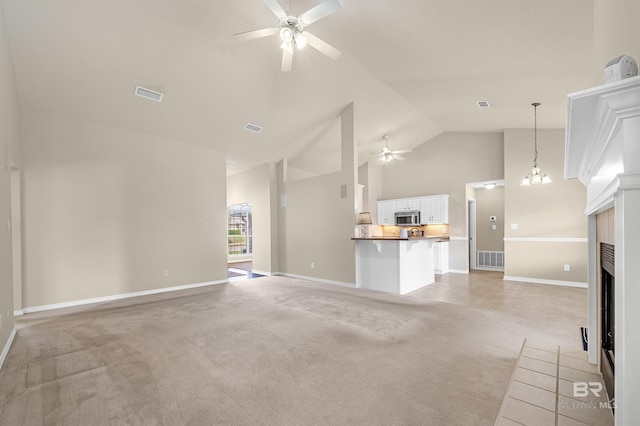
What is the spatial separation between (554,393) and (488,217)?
23.8 feet

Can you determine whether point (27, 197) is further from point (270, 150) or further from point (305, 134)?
point (305, 134)

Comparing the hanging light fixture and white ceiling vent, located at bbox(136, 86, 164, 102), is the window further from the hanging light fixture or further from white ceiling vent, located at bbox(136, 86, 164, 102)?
the hanging light fixture

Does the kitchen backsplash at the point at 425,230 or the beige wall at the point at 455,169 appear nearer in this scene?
the beige wall at the point at 455,169

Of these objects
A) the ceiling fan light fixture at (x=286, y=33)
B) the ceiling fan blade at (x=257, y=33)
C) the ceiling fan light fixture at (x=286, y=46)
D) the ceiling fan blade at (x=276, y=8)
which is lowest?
the ceiling fan light fixture at (x=286, y=46)

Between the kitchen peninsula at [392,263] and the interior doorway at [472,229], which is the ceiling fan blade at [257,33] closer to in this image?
the kitchen peninsula at [392,263]

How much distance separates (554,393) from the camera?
6.53ft

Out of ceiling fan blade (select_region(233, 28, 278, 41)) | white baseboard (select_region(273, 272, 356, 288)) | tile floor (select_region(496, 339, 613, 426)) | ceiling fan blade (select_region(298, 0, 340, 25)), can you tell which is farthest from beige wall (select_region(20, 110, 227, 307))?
tile floor (select_region(496, 339, 613, 426))

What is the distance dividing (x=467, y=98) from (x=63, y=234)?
708cm

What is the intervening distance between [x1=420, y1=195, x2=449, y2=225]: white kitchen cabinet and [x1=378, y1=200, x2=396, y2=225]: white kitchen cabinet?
81cm

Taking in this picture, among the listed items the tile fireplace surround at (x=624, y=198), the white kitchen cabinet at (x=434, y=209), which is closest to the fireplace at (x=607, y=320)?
the tile fireplace surround at (x=624, y=198)

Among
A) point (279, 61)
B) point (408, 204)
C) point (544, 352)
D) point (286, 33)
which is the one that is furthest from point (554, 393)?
point (408, 204)

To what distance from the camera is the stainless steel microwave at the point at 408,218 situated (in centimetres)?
791

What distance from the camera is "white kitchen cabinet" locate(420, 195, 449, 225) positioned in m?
7.57

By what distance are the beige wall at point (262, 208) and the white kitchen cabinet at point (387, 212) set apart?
318cm
